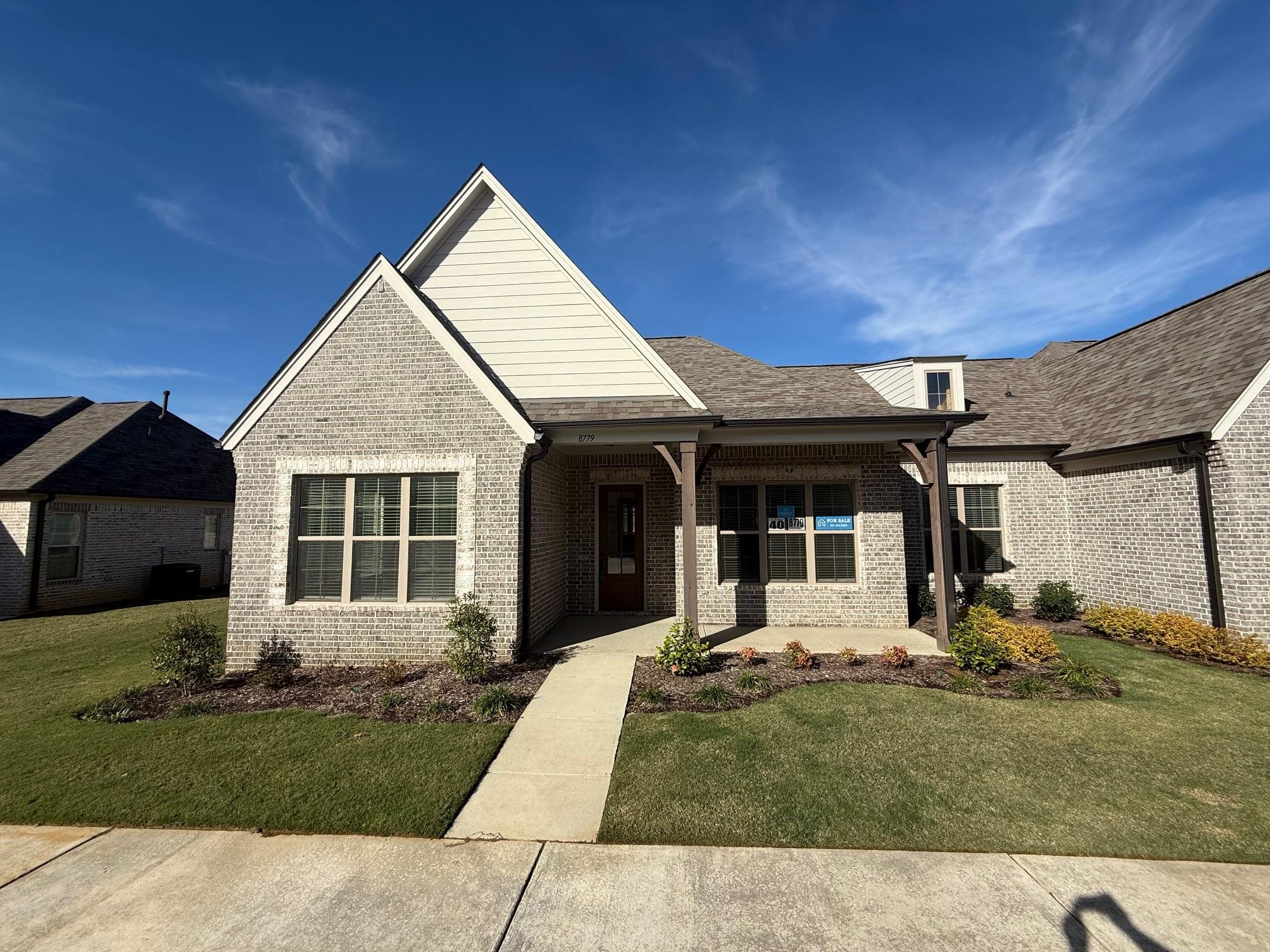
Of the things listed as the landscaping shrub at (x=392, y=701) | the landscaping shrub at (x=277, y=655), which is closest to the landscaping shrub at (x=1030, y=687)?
the landscaping shrub at (x=392, y=701)

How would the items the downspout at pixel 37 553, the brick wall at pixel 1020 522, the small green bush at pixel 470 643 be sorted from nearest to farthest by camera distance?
the small green bush at pixel 470 643, the brick wall at pixel 1020 522, the downspout at pixel 37 553

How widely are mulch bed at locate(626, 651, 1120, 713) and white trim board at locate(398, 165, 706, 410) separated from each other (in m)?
4.62

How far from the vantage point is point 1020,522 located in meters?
12.2

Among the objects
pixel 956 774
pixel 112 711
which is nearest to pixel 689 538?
pixel 956 774

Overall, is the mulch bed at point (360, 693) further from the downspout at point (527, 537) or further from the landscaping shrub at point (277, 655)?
the downspout at point (527, 537)

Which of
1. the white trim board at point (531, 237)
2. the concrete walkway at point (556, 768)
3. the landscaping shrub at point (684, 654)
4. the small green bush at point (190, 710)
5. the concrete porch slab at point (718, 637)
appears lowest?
the concrete walkway at point (556, 768)

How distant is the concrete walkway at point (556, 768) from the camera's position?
406cm

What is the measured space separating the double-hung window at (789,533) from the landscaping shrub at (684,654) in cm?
325

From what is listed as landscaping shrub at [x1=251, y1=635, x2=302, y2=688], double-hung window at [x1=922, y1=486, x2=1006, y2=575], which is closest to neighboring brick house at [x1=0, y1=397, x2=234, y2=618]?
landscaping shrub at [x1=251, y1=635, x2=302, y2=688]

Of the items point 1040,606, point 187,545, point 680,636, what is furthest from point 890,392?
point 187,545

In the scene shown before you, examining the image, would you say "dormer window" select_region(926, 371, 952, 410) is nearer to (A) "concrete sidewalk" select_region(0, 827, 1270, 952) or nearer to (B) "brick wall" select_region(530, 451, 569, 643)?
(B) "brick wall" select_region(530, 451, 569, 643)

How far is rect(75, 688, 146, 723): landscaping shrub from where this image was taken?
6.00 meters

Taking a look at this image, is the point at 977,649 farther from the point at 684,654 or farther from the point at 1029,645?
the point at 684,654

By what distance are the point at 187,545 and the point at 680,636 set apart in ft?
59.6
